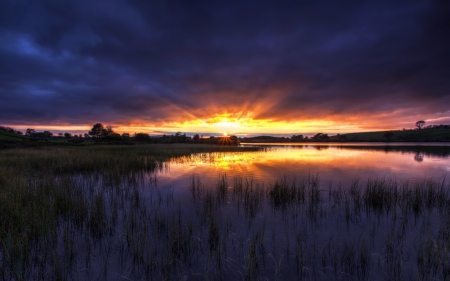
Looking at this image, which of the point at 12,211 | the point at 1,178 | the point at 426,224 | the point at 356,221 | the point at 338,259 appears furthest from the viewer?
the point at 1,178

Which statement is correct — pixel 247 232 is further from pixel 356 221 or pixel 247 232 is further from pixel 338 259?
pixel 356 221

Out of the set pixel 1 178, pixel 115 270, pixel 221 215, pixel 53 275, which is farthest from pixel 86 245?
pixel 1 178

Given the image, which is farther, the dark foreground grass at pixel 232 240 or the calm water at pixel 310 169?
the calm water at pixel 310 169

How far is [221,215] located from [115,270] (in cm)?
417

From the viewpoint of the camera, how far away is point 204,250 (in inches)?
205

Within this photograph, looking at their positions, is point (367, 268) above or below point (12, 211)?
below

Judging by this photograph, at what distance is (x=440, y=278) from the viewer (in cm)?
414

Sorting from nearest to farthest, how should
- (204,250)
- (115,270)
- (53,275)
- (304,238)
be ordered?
(53,275), (115,270), (204,250), (304,238)

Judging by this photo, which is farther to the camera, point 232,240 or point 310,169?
point 310,169

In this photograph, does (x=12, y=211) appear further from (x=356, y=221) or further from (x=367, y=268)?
(x=356, y=221)

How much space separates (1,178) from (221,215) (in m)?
13.9

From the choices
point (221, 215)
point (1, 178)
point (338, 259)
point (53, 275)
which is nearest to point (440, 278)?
point (338, 259)

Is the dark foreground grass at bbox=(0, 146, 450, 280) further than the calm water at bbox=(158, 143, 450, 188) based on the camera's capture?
No

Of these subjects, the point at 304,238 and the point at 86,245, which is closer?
the point at 86,245
